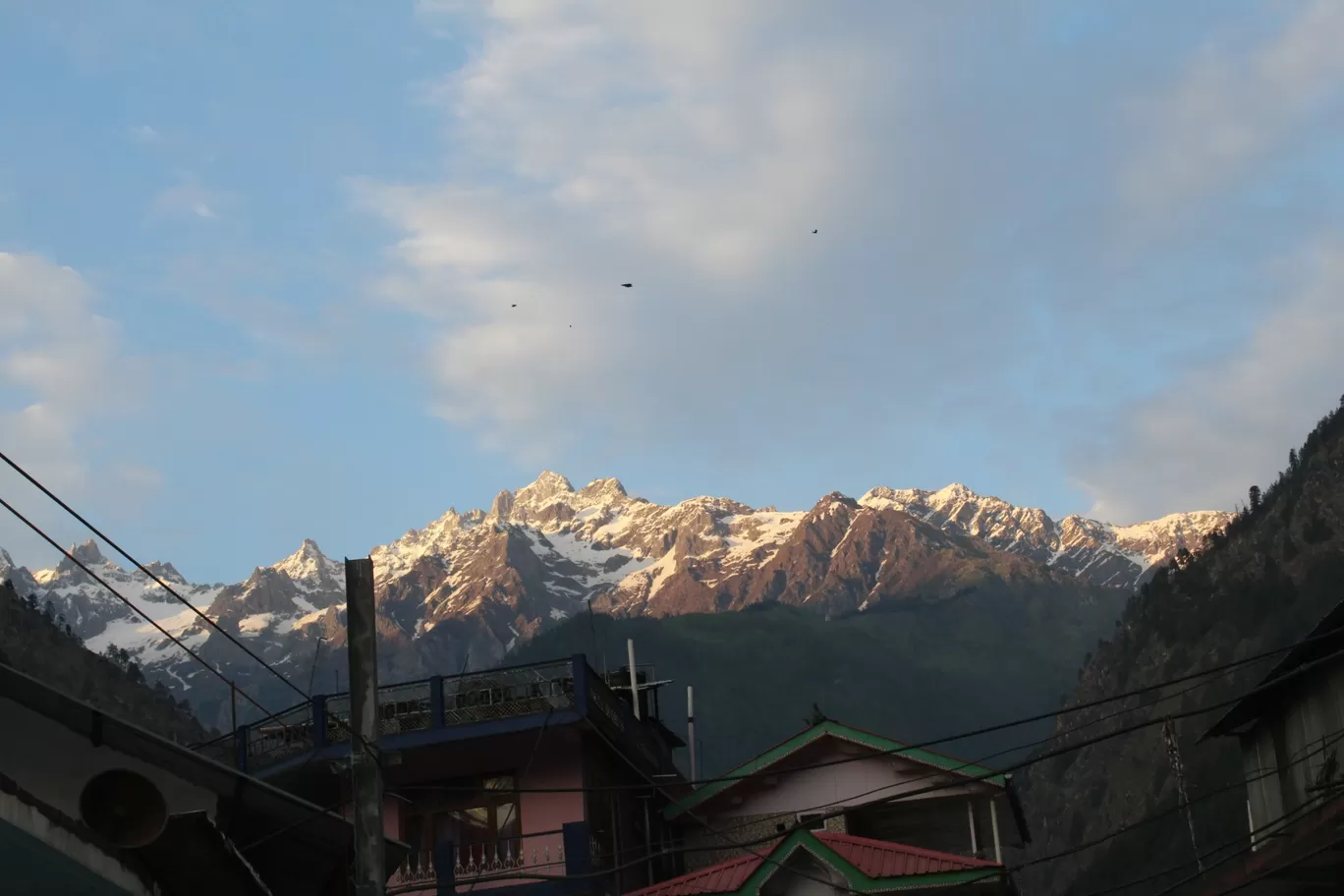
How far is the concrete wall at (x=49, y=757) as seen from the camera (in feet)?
41.2

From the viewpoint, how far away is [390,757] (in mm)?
14797

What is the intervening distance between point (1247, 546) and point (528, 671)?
10795 centimetres

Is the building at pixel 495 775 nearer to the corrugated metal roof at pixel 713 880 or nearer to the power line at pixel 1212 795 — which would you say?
the corrugated metal roof at pixel 713 880

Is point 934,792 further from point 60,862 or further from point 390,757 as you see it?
point 60,862

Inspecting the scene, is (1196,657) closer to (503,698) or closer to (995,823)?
(995,823)

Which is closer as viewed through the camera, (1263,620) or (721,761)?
(1263,620)

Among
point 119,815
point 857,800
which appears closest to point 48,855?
point 119,815

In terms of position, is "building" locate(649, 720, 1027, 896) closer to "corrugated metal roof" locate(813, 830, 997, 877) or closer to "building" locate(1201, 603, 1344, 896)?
"corrugated metal roof" locate(813, 830, 997, 877)

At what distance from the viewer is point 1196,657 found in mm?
119688

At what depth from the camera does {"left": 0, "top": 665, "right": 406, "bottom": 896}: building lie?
38.2ft

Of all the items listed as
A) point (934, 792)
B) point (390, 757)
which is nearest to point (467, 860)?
point (934, 792)

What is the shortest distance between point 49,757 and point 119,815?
1.27 m

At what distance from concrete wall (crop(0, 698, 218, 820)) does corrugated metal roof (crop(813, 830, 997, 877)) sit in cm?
1386

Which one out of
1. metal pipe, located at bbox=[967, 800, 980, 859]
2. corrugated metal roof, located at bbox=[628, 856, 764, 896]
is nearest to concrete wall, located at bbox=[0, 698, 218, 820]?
corrugated metal roof, located at bbox=[628, 856, 764, 896]
